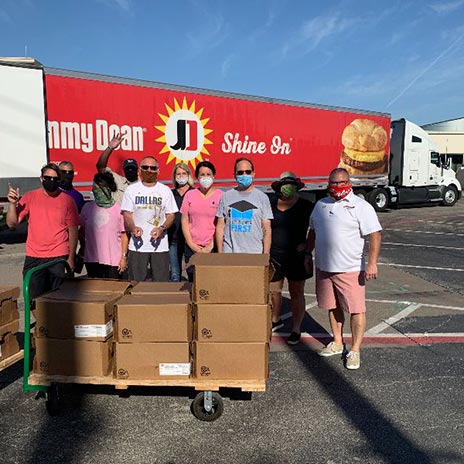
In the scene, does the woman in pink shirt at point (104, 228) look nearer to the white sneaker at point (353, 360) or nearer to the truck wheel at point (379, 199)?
the white sneaker at point (353, 360)

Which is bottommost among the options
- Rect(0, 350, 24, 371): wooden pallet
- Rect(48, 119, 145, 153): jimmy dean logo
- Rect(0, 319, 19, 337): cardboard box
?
Rect(0, 350, 24, 371): wooden pallet

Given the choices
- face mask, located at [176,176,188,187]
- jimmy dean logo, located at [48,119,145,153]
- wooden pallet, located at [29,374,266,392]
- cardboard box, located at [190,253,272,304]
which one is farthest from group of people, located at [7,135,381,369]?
jimmy dean logo, located at [48,119,145,153]

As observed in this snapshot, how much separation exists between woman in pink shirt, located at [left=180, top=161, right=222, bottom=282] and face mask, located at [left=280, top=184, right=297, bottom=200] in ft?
2.12

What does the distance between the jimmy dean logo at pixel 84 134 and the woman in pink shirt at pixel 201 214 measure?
17.3 ft

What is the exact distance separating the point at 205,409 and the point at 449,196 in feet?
70.5

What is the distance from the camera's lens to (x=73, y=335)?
3.31m

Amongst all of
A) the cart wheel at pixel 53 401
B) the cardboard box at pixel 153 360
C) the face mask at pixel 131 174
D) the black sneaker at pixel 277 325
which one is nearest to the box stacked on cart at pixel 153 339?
the cardboard box at pixel 153 360

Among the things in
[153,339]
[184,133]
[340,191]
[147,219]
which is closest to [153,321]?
[153,339]

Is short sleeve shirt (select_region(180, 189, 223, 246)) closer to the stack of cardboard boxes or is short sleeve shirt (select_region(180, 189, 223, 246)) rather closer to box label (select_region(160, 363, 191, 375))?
the stack of cardboard boxes

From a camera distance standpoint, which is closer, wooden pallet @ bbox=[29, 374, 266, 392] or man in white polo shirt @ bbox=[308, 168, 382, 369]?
wooden pallet @ bbox=[29, 374, 266, 392]

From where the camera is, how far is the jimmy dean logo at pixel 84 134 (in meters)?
9.66

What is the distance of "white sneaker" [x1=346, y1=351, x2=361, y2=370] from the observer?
4219mm

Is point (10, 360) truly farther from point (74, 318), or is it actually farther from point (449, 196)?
point (449, 196)

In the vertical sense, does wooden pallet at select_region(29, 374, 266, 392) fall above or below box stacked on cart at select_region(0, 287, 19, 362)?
below
